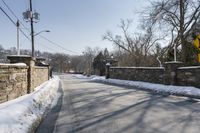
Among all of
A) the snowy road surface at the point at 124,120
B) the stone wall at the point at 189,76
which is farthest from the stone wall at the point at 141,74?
the snowy road surface at the point at 124,120

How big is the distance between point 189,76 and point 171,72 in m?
1.85

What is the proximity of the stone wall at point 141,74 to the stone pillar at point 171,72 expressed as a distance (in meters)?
1.38

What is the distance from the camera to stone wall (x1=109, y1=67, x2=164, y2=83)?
859 inches

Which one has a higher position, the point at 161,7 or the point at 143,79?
the point at 161,7

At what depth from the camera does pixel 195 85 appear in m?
16.8

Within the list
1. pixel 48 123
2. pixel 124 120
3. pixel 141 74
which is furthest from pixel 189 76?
pixel 48 123

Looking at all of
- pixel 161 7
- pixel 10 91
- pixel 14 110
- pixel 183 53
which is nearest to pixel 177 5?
pixel 161 7

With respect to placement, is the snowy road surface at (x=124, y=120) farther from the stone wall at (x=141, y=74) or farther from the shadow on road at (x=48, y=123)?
the stone wall at (x=141, y=74)

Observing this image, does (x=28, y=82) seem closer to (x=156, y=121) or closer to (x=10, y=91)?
(x=10, y=91)

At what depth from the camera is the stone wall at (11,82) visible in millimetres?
8906

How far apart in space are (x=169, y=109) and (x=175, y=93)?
6123mm

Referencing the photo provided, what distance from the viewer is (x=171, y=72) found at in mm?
19141

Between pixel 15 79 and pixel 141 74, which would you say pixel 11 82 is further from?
pixel 141 74

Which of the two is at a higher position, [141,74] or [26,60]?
[26,60]
